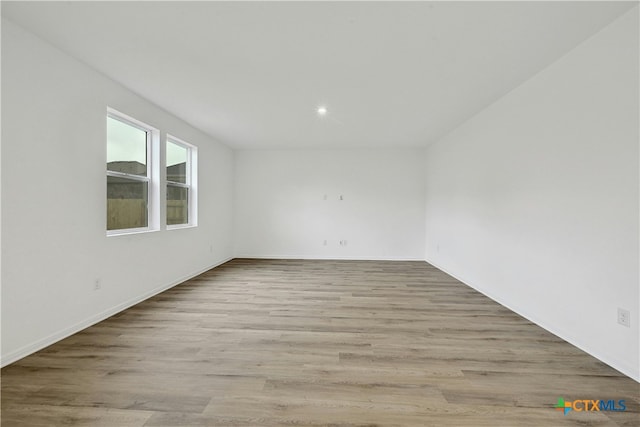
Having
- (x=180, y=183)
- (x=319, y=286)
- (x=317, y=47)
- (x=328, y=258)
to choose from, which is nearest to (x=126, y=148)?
(x=180, y=183)

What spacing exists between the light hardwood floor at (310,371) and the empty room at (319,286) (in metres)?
0.02

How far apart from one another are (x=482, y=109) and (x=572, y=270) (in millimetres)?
2327

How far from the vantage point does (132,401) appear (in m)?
1.58

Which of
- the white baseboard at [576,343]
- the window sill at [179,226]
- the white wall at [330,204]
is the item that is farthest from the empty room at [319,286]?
the white wall at [330,204]

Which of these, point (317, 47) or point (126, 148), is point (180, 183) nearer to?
point (126, 148)

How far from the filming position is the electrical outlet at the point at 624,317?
1.85 metres

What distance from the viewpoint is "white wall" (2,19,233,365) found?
6.40ft

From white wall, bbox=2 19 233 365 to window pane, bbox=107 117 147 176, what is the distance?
193mm

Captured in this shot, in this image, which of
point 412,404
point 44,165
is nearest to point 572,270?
point 412,404

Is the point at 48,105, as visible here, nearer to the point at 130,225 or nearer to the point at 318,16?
the point at 130,225

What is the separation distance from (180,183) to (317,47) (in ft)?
10.6

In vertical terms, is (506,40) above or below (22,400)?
above

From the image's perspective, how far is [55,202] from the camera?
2252 mm

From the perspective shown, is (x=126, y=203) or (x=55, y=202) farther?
(x=126, y=203)
